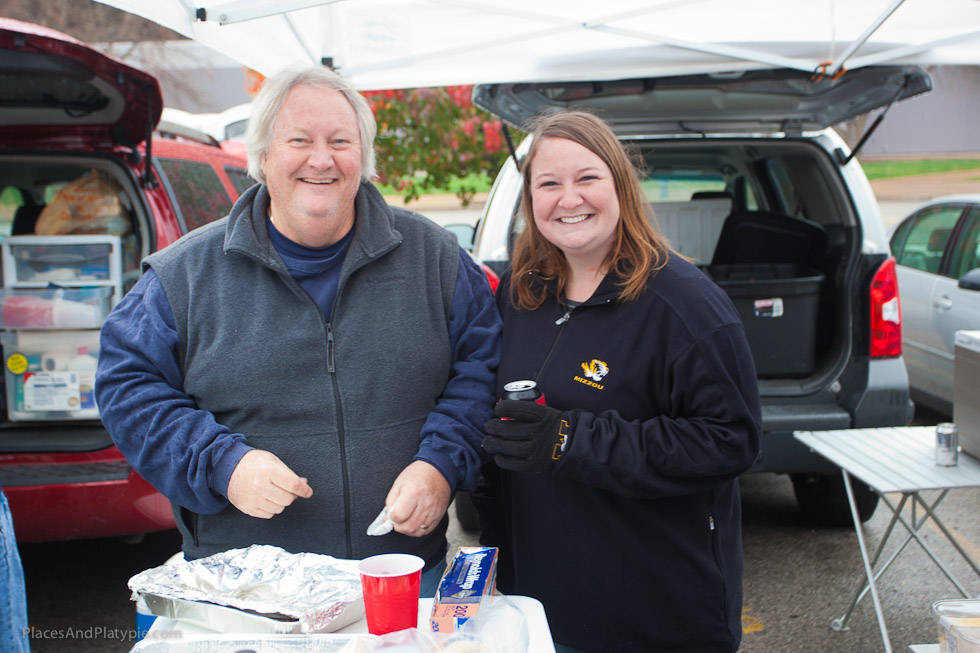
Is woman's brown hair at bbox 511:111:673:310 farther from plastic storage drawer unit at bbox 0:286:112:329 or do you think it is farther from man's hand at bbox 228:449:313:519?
plastic storage drawer unit at bbox 0:286:112:329

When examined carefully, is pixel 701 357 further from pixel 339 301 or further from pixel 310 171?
pixel 310 171

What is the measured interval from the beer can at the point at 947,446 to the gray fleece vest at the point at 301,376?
181cm

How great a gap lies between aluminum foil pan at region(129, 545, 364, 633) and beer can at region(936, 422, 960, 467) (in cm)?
208

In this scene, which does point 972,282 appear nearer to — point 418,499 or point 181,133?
point 418,499

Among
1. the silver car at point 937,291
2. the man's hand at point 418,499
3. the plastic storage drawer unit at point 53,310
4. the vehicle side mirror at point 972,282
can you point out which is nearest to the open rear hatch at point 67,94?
the plastic storage drawer unit at point 53,310

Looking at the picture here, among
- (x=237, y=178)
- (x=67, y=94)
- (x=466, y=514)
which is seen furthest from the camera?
(x=237, y=178)

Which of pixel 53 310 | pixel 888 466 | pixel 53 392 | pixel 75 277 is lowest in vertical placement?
pixel 888 466

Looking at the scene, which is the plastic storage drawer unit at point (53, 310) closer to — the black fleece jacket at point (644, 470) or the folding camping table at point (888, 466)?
the black fleece jacket at point (644, 470)

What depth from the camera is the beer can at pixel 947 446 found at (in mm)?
2666

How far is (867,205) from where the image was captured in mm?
3754

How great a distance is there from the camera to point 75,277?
355cm

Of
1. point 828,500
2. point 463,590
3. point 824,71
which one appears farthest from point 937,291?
point 463,590

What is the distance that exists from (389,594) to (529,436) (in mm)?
460

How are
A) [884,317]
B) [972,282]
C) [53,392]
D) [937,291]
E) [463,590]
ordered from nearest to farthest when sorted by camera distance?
[463,590]
[53,392]
[884,317]
[972,282]
[937,291]
